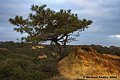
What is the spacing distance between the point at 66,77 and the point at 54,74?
3.09 ft

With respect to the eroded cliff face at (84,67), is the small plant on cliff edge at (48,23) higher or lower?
higher

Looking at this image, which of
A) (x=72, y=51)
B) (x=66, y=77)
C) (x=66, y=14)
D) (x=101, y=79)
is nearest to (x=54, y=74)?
(x=66, y=77)

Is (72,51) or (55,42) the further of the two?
(55,42)

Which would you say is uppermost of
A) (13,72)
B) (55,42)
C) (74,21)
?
(74,21)

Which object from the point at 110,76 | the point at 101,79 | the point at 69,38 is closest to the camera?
the point at 101,79

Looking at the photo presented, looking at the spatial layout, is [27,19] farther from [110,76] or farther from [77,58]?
[110,76]

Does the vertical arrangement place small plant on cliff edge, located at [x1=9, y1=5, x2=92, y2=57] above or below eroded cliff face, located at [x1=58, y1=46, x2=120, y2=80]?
above

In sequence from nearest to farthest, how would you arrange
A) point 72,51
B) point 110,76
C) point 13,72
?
point 13,72, point 110,76, point 72,51

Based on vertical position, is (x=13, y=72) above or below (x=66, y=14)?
below

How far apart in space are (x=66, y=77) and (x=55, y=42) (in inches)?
163

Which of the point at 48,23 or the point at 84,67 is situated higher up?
the point at 48,23

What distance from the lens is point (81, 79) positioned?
898cm

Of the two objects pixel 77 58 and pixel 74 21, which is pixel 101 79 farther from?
pixel 74 21

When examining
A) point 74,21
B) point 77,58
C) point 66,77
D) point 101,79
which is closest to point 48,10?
point 74,21
